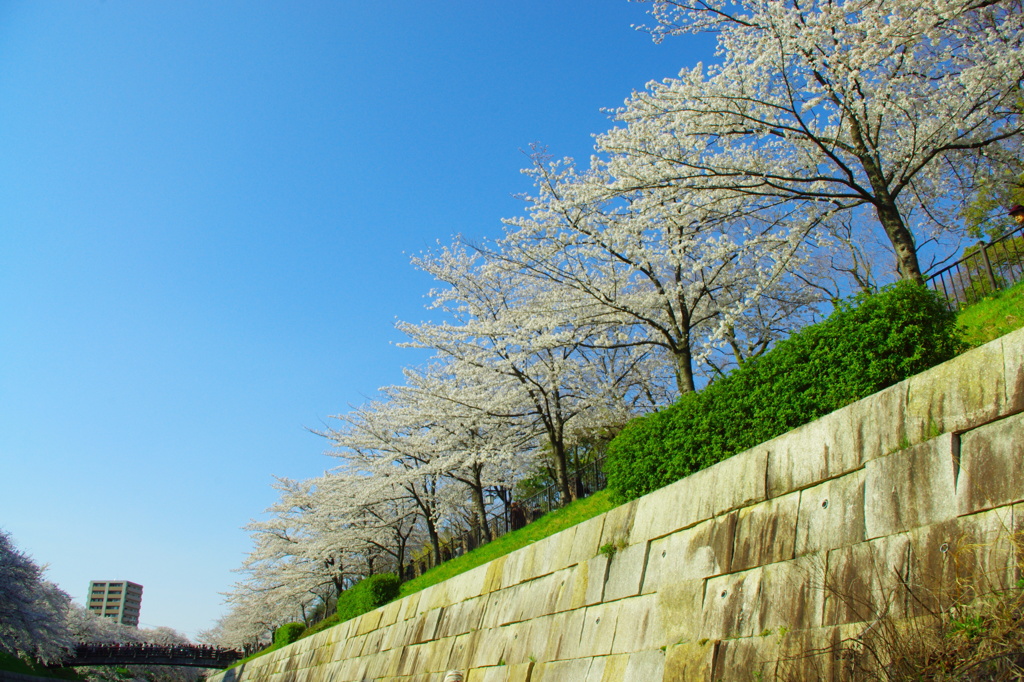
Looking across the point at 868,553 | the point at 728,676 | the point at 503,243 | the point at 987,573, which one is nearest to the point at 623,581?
the point at 728,676

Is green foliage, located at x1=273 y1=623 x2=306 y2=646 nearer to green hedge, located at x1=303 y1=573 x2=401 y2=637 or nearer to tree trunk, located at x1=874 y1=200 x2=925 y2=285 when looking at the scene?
green hedge, located at x1=303 y1=573 x2=401 y2=637

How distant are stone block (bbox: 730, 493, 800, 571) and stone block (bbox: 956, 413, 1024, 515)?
1.13 metres

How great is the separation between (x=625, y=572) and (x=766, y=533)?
1722mm

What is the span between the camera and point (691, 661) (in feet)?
14.5

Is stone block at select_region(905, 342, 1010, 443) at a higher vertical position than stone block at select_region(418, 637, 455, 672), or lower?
higher

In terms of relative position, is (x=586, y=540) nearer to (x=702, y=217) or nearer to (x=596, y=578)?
(x=596, y=578)

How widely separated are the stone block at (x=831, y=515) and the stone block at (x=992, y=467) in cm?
62

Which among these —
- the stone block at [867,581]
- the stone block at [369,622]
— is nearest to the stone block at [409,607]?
the stone block at [369,622]

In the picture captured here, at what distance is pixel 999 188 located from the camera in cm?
1265

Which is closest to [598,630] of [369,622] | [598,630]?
[598,630]

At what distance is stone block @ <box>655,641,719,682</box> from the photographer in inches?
168

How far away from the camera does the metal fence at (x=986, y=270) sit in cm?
864

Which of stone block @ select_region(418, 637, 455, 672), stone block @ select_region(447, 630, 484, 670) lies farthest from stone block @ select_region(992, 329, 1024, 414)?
stone block @ select_region(418, 637, 455, 672)

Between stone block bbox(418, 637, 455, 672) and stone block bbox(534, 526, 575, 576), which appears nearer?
stone block bbox(534, 526, 575, 576)
